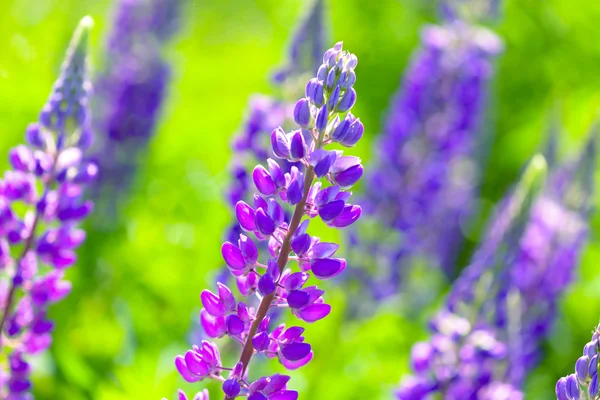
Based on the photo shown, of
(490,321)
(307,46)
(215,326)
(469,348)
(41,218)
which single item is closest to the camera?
(215,326)

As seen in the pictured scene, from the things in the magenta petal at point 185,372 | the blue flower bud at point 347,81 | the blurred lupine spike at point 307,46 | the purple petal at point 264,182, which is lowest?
the magenta petal at point 185,372

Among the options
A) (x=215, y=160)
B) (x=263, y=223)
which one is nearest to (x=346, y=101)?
(x=263, y=223)

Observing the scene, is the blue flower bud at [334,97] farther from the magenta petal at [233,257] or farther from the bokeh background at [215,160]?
the bokeh background at [215,160]

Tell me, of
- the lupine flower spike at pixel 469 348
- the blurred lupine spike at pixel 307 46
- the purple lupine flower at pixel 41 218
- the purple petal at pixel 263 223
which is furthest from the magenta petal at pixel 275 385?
the blurred lupine spike at pixel 307 46

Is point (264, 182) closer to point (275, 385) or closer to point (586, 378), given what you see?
point (275, 385)

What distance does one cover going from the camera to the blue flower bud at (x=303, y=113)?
1.38 meters

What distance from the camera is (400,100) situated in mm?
3611

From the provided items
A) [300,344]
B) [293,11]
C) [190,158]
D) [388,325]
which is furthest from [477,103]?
[300,344]

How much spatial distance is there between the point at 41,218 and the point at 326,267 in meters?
0.73

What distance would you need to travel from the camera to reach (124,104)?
12.5 ft

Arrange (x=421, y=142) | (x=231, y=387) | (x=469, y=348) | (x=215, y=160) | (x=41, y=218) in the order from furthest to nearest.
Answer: (x=215, y=160), (x=421, y=142), (x=469, y=348), (x=41, y=218), (x=231, y=387)

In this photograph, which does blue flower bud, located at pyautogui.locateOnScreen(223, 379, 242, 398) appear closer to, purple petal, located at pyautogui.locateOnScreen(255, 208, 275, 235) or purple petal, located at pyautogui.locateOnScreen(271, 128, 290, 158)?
purple petal, located at pyautogui.locateOnScreen(255, 208, 275, 235)

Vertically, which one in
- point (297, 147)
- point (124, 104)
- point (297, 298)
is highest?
point (124, 104)

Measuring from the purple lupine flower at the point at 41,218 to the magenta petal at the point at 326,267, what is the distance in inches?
25.8
